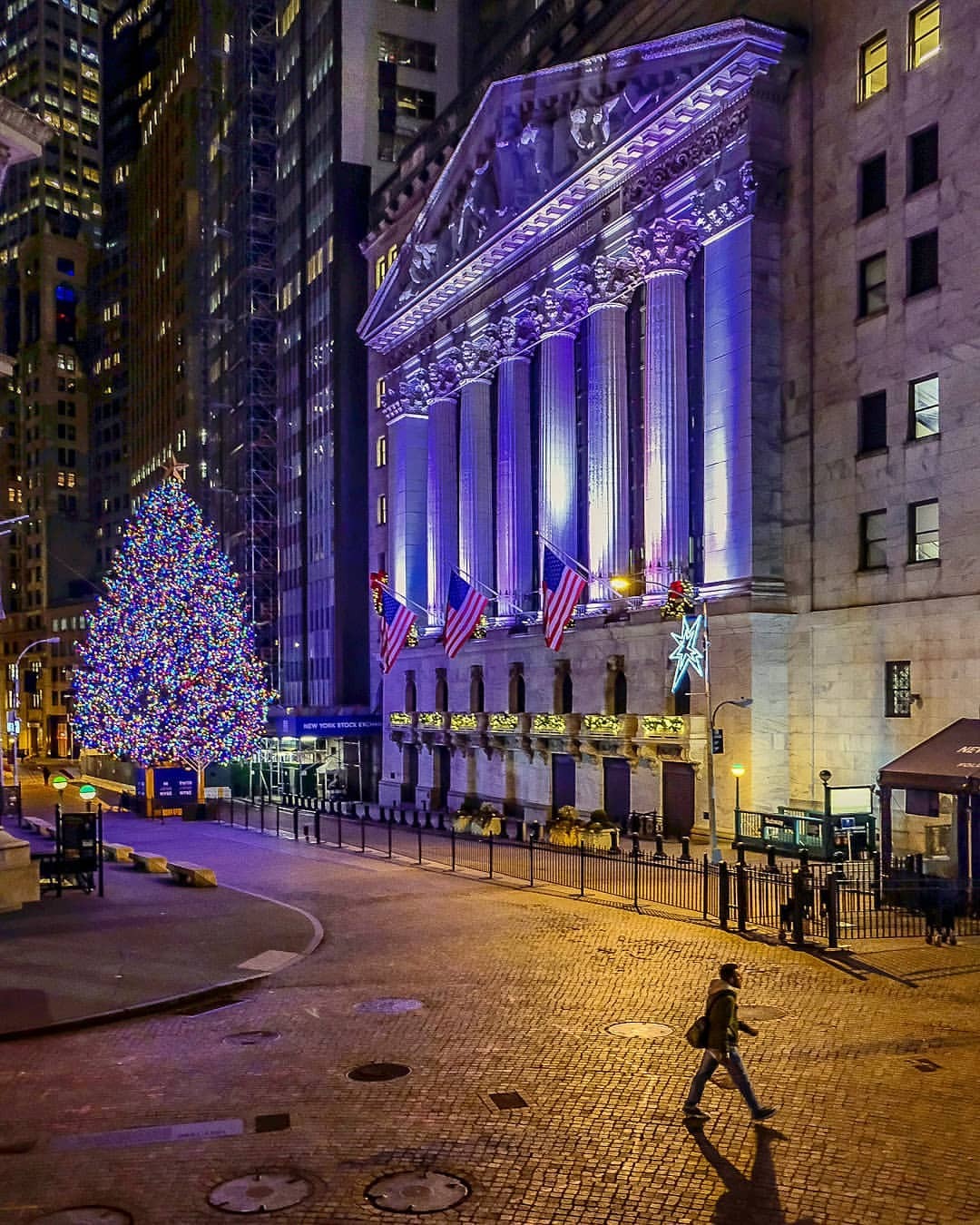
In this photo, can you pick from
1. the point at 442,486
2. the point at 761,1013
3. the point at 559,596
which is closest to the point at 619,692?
the point at 559,596

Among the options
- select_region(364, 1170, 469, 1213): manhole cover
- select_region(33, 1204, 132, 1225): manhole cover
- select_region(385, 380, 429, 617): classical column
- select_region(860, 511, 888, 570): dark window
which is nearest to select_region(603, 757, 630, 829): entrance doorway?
select_region(860, 511, 888, 570): dark window

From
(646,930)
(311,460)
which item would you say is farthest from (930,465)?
(311,460)

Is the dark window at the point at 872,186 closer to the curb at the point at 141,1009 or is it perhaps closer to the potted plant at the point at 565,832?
the potted plant at the point at 565,832

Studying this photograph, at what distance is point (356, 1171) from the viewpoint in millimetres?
10797

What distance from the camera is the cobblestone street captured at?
10.3m

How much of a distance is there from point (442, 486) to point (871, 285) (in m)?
29.3

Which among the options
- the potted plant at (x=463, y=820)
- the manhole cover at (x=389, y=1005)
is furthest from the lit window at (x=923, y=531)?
the manhole cover at (x=389, y=1005)

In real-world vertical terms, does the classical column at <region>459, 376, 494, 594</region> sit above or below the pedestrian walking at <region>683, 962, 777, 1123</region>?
above

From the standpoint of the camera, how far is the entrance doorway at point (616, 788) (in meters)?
44.8

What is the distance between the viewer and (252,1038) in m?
15.4

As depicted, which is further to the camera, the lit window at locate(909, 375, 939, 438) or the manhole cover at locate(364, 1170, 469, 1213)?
the lit window at locate(909, 375, 939, 438)

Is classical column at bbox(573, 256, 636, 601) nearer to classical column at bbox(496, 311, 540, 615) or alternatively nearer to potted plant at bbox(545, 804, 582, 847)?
classical column at bbox(496, 311, 540, 615)

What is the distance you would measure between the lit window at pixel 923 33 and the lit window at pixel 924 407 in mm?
9529

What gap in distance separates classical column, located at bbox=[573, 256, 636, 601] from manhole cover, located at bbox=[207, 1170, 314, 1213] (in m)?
36.5
